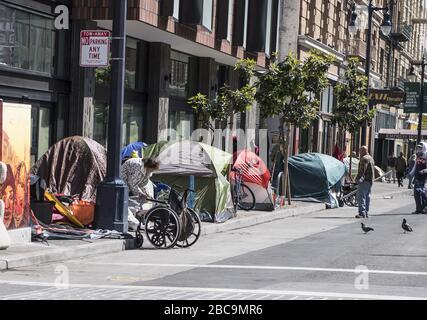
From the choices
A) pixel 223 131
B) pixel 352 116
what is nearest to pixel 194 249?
pixel 223 131

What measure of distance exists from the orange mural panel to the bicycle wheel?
963 cm

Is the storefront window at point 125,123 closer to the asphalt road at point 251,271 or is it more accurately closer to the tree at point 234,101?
the tree at point 234,101

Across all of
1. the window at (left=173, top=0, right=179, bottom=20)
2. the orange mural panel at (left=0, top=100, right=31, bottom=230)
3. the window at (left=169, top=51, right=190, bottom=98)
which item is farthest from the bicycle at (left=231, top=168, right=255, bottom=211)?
the orange mural panel at (left=0, top=100, right=31, bottom=230)

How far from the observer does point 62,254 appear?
12.7 metres

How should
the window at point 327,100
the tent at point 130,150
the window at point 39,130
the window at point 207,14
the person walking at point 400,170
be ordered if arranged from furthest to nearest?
1. the person walking at point 400,170
2. the window at point 327,100
3. the window at point 207,14
4. the tent at point 130,150
5. the window at point 39,130

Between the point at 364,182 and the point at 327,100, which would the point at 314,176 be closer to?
the point at 364,182

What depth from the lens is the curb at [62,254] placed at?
11.7 meters

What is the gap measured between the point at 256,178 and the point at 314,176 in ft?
15.6

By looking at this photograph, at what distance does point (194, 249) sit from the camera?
14.8 meters

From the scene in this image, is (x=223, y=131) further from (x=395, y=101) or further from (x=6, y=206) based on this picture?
(x=6, y=206)

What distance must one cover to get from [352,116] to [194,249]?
64.3 ft

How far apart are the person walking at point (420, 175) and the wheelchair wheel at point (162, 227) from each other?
36.7ft

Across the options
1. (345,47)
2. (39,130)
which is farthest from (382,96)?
(39,130)

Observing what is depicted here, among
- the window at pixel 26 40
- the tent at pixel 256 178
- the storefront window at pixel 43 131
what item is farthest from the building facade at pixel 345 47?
the window at pixel 26 40
